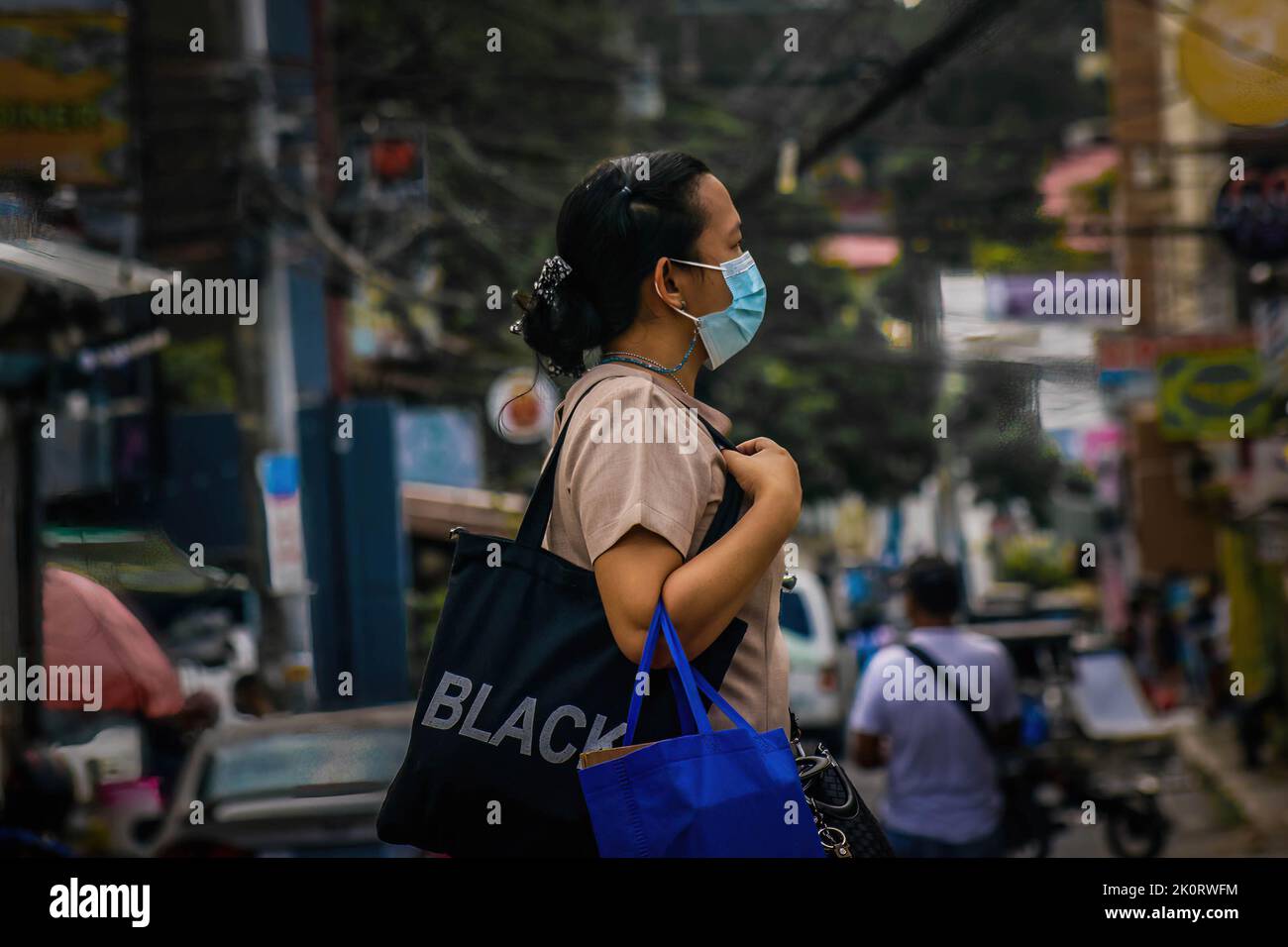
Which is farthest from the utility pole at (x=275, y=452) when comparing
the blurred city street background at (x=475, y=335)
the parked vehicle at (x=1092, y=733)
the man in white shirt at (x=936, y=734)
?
the man in white shirt at (x=936, y=734)

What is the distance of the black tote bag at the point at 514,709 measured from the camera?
1.57 meters

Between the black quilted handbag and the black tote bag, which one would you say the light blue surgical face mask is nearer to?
the black tote bag

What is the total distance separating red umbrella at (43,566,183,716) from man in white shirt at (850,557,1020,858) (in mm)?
2061

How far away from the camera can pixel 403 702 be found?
632cm

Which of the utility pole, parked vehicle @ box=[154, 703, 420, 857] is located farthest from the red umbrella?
the utility pole

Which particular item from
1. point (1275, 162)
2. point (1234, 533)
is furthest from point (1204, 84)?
point (1234, 533)

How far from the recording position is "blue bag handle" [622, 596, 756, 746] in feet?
5.01

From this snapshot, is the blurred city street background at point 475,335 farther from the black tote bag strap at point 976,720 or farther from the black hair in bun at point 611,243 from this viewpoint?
the black tote bag strap at point 976,720

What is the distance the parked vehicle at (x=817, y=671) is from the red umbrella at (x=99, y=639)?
791 centimetres

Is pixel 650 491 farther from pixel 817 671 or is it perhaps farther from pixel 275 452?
pixel 817 671

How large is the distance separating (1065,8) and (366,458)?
3.91 meters

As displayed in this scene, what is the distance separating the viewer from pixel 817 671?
1097 cm
